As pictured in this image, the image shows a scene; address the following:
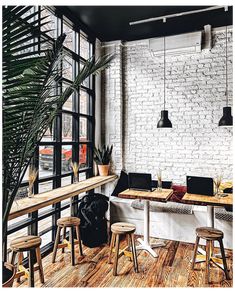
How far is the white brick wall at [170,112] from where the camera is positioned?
14.6ft

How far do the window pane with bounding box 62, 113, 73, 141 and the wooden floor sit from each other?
65.1 inches

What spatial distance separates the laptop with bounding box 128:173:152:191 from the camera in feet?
11.4

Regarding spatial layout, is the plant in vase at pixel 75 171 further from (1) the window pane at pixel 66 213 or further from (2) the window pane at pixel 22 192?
(2) the window pane at pixel 22 192

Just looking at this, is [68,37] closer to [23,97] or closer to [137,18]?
[137,18]

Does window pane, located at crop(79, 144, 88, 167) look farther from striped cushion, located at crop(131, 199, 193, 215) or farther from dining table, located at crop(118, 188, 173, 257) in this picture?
dining table, located at crop(118, 188, 173, 257)

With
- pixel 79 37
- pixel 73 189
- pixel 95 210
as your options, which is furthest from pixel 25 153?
pixel 79 37

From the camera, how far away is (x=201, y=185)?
324cm

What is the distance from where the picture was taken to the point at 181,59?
4.67 metres

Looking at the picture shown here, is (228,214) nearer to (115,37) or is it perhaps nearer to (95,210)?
(95,210)

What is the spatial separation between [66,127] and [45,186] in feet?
3.19

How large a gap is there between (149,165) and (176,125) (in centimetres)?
90

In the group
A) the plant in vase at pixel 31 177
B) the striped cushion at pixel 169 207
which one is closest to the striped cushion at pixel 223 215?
the striped cushion at pixel 169 207

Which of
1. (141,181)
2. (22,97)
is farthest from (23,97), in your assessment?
(141,181)

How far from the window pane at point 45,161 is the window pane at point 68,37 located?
1.65 m
